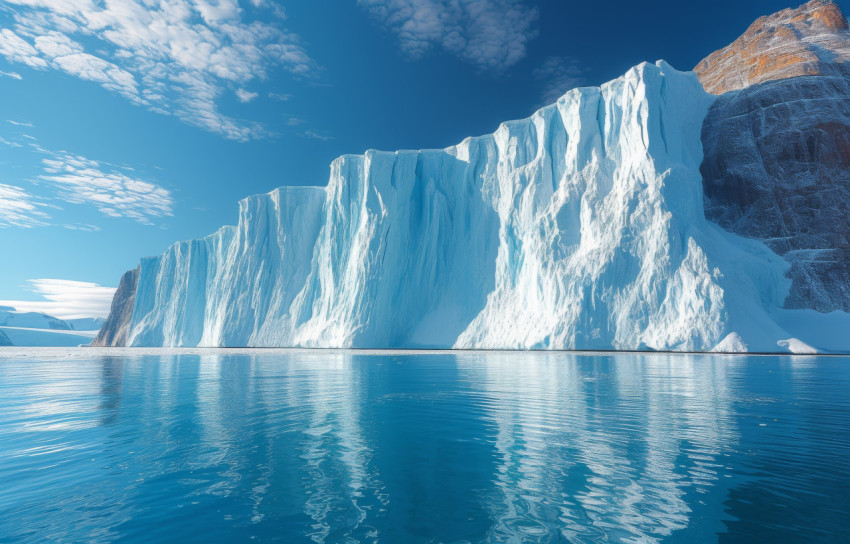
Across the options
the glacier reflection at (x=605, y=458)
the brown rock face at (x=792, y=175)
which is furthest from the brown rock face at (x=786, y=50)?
the glacier reflection at (x=605, y=458)

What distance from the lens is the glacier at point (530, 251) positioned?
24312 mm

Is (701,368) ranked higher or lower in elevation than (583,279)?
lower

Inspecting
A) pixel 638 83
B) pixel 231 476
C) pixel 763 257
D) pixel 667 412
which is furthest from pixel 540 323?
pixel 231 476

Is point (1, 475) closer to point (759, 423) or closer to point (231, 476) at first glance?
point (231, 476)

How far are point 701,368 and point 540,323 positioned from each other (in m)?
12.9

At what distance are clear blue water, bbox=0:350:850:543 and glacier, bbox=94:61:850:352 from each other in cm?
1564

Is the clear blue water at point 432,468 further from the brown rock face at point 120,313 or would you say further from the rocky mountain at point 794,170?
the brown rock face at point 120,313

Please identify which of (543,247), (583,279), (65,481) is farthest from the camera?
(543,247)

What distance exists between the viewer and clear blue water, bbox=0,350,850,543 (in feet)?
11.2

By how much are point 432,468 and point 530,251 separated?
86.1 feet

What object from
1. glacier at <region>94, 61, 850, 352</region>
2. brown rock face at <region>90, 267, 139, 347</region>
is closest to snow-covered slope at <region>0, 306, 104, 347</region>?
brown rock face at <region>90, 267, 139, 347</region>

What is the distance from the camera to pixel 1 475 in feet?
15.3

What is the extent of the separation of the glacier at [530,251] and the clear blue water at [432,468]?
15.6 m

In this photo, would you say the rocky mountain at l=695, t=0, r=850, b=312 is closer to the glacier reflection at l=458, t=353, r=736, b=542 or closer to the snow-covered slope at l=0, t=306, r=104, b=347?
the glacier reflection at l=458, t=353, r=736, b=542
